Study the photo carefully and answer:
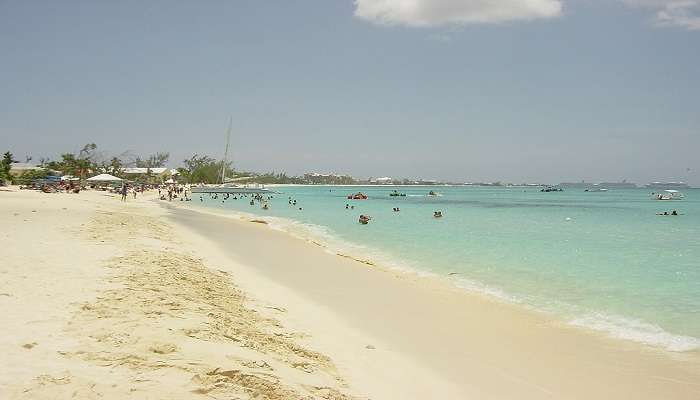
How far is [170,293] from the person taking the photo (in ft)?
24.3

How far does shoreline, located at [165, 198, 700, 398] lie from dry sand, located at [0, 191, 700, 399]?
3cm

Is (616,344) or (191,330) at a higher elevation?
(191,330)

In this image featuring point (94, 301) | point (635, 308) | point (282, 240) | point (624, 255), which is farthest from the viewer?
point (282, 240)

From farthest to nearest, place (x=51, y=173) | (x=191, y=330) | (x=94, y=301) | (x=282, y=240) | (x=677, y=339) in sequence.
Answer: (x=51, y=173)
(x=282, y=240)
(x=677, y=339)
(x=94, y=301)
(x=191, y=330)

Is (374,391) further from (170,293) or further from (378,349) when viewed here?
(170,293)

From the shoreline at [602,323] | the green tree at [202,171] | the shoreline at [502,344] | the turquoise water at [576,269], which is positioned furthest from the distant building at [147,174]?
the shoreline at [502,344]

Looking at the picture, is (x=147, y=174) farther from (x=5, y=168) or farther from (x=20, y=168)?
(x=5, y=168)

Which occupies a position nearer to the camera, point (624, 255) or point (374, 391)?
point (374, 391)

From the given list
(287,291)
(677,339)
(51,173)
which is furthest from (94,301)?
(51,173)

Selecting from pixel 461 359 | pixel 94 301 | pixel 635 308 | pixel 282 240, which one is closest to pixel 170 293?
pixel 94 301

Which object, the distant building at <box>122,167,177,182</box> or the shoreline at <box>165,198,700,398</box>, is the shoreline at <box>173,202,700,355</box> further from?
the distant building at <box>122,167,177,182</box>

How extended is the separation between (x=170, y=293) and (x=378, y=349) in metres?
3.40

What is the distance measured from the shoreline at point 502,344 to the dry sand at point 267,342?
0.03 meters

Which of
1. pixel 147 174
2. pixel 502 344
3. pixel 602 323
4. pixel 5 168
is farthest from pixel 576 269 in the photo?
pixel 147 174
